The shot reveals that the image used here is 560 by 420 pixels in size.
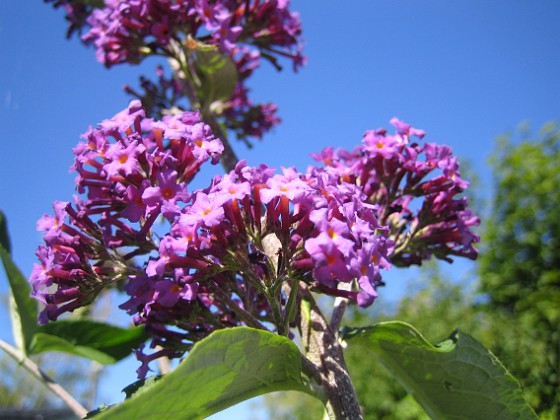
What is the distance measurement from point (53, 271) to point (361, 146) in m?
0.88

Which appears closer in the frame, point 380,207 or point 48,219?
point 48,219

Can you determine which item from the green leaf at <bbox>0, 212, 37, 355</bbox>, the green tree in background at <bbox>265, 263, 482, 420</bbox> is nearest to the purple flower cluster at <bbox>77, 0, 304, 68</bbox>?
the green leaf at <bbox>0, 212, 37, 355</bbox>

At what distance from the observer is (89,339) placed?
4.61 feet

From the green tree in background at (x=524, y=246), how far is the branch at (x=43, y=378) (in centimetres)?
388

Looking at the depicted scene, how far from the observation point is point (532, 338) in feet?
14.2

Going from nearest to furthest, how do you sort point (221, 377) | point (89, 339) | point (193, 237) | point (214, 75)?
point (221, 377)
point (193, 237)
point (89, 339)
point (214, 75)

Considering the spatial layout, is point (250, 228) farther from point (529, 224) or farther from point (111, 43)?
point (529, 224)

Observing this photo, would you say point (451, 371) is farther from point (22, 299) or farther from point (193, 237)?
point (22, 299)

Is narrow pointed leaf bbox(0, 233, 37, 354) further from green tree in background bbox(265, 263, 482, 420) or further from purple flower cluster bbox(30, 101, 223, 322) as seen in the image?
green tree in background bbox(265, 263, 482, 420)

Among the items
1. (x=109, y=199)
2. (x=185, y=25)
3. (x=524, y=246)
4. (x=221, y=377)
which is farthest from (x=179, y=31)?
(x=524, y=246)

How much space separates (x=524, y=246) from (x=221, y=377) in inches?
255

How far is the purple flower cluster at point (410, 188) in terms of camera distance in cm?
149

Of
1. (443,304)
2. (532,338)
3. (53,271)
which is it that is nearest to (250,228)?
(53,271)

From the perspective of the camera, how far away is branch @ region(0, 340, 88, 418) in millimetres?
1383
